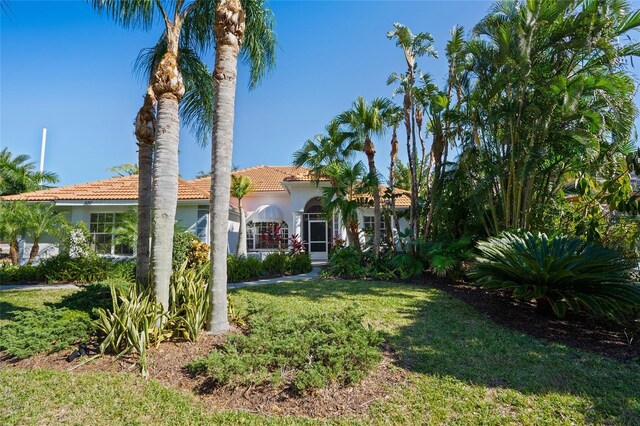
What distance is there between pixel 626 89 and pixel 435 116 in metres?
5.56

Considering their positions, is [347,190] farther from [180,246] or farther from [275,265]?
[180,246]

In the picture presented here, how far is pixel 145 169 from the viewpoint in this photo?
7.35 meters

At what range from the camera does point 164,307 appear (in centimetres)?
567

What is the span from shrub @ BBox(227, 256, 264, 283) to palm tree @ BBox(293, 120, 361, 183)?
19.4 feet

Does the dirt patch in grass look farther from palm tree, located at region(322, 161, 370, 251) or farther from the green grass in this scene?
palm tree, located at region(322, 161, 370, 251)

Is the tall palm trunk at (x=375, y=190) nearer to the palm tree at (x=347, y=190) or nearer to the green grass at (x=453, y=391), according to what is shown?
the palm tree at (x=347, y=190)

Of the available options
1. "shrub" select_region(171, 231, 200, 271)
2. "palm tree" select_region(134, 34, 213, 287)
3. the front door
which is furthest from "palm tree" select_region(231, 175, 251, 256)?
"palm tree" select_region(134, 34, 213, 287)

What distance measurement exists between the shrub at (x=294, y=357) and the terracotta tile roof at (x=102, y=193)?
41.6 ft

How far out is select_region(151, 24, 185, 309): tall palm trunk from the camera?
5.78 metres

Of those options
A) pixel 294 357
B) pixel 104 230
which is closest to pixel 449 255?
pixel 294 357

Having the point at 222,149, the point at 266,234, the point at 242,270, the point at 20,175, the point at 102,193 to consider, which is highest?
the point at 20,175

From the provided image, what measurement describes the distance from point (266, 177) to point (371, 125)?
13301 millimetres

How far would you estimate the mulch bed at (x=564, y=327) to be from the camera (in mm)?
5770

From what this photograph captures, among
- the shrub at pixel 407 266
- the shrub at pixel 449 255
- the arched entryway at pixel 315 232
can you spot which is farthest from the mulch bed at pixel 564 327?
the arched entryway at pixel 315 232
